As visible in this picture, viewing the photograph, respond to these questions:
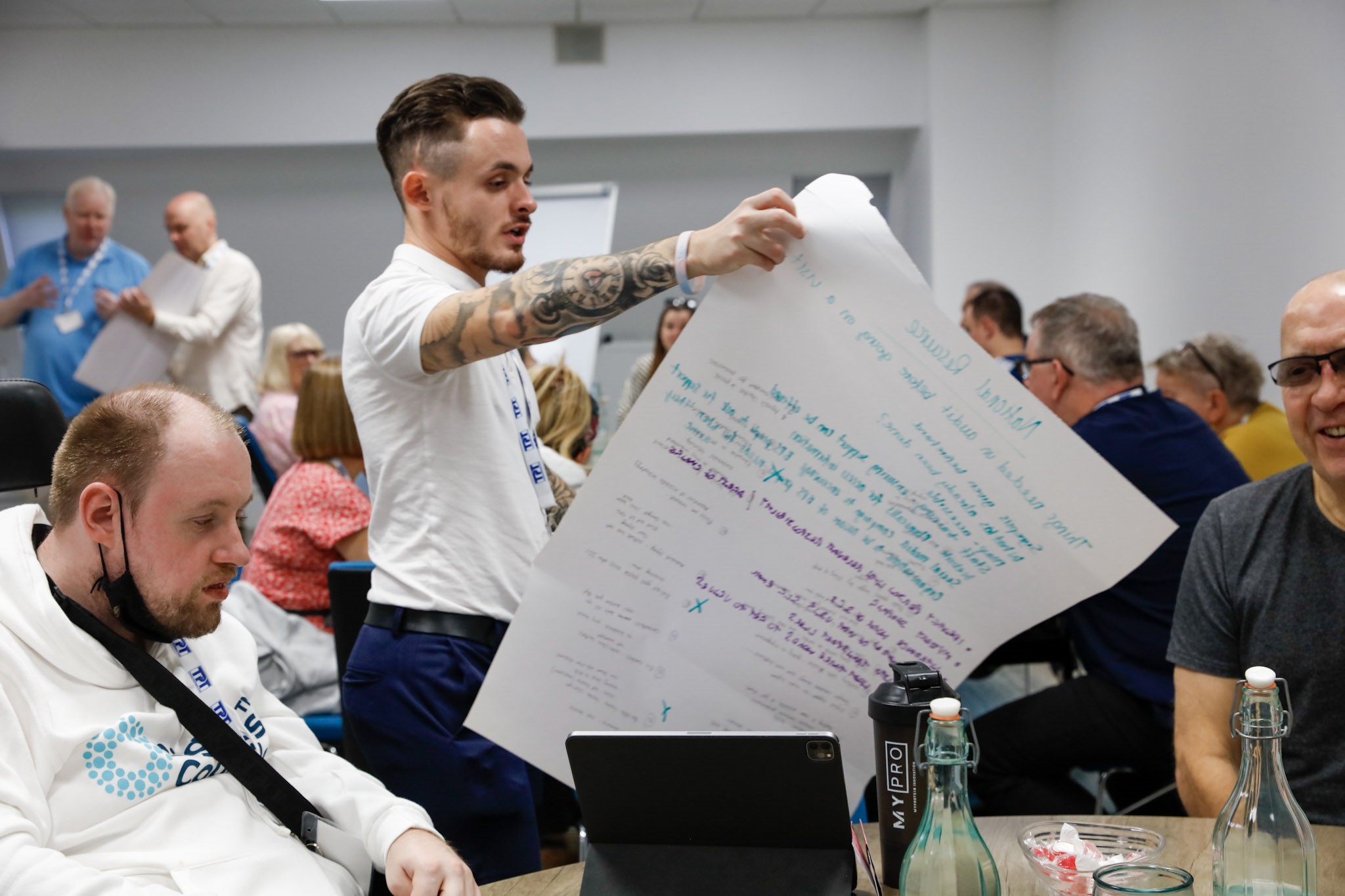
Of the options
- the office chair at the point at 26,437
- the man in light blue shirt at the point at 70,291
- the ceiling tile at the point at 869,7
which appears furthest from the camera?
the ceiling tile at the point at 869,7

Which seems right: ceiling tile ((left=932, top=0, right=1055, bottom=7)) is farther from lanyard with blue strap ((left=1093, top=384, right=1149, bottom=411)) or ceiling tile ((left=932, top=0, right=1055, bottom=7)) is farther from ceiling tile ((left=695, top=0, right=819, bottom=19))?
lanyard with blue strap ((left=1093, top=384, right=1149, bottom=411))

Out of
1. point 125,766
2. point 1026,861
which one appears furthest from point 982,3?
point 125,766

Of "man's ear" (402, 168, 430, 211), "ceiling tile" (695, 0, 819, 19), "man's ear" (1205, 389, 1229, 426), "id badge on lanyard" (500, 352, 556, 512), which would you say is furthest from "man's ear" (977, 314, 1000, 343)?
"man's ear" (402, 168, 430, 211)

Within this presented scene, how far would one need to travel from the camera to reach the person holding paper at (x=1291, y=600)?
4.54ft

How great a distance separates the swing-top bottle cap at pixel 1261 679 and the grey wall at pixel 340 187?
627cm

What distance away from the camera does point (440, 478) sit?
1.48 metres

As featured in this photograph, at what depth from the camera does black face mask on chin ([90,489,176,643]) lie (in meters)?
1.17

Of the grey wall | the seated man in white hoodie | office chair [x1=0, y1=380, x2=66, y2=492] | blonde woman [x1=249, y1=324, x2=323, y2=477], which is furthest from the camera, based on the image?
the grey wall

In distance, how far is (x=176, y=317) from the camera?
5031 mm

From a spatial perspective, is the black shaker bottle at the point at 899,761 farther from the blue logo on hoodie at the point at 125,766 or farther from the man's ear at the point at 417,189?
the man's ear at the point at 417,189

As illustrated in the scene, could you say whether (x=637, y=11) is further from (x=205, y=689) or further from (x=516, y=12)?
(x=205, y=689)

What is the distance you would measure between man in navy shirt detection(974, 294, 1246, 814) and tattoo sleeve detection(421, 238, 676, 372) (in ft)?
4.66

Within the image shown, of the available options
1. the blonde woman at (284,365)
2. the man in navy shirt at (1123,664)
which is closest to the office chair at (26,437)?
the man in navy shirt at (1123,664)

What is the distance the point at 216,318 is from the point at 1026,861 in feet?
16.5
